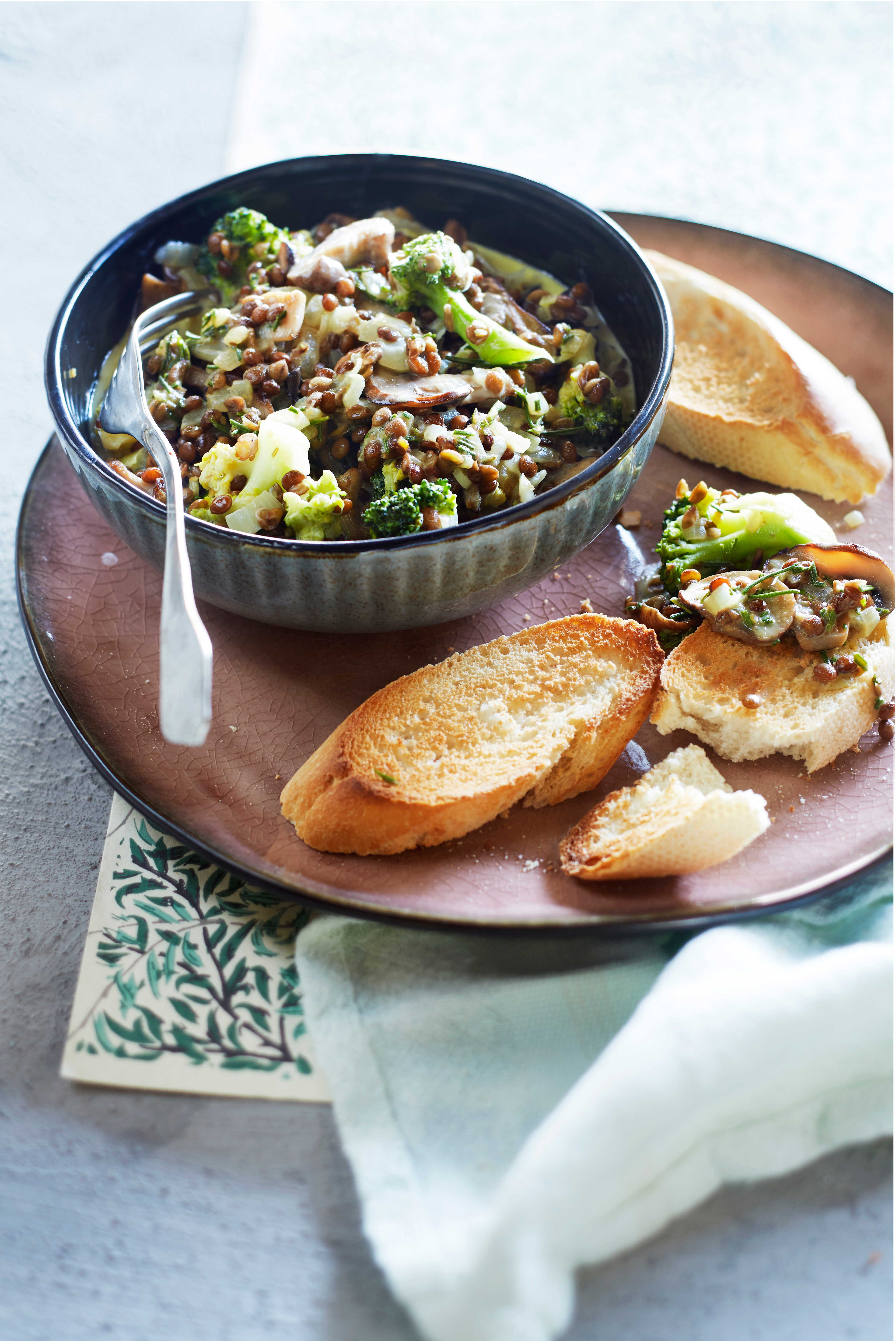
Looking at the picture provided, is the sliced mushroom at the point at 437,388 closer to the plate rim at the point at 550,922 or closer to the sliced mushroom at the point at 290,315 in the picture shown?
the sliced mushroom at the point at 290,315

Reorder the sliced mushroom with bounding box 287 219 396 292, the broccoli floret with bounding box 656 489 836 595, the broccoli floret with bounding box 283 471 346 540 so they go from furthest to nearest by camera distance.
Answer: the sliced mushroom with bounding box 287 219 396 292 < the broccoli floret with bounding box 656 489 836 595 < the broccoli floret with bounding box 283 471 346 540

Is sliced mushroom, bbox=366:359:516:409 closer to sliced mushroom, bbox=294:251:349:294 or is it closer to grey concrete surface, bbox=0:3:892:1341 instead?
sliced mushroom, bbox=294:251:349:294

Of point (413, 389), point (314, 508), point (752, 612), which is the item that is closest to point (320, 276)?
point (413, 389)

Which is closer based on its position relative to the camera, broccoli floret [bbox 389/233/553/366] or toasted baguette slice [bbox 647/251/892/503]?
broccoli floret [bbox 389/233/553/366]

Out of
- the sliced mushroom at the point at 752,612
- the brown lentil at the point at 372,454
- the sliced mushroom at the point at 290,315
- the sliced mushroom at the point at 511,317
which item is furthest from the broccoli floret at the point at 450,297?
the sliced mushroom at the point at 752,612

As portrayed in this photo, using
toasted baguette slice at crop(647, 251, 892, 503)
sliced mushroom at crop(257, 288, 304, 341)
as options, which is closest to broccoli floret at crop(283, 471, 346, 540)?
sliced mushroom at crop(257, 288, 304, 341)

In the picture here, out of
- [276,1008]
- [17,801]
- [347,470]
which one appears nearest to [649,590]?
[347,470]

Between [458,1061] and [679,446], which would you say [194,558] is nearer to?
[458,1061]
